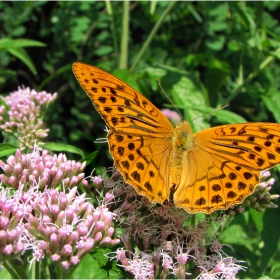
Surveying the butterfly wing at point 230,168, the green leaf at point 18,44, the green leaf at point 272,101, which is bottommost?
the butterfly wing at point 230,168

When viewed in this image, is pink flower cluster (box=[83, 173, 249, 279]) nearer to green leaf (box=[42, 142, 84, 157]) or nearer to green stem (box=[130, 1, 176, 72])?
green leaf (box=[42, 142, 84, 157])

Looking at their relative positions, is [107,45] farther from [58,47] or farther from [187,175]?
[187,175]

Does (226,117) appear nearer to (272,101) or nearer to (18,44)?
(272,101)

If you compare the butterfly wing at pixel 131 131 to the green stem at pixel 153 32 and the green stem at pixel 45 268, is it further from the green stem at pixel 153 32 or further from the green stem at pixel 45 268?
the green stem at pixel 153 32

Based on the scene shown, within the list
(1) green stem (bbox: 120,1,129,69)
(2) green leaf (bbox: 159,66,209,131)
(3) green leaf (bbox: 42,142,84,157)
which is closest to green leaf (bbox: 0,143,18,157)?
(3) green leaf (bbox: 42,142,84,157)

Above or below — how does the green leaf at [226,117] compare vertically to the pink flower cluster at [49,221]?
above

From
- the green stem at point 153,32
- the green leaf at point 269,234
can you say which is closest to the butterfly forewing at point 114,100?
the green leaf at point 269,234

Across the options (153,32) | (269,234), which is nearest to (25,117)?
(153,32)

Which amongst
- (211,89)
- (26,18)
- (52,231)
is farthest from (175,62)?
(52,231)
